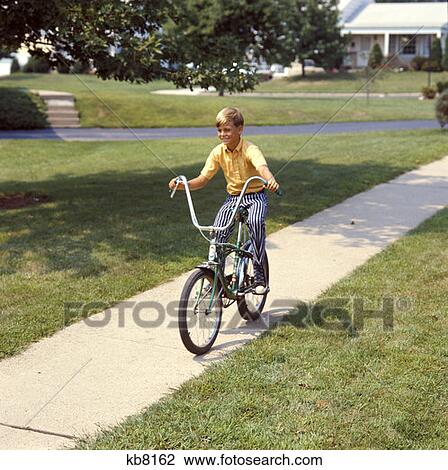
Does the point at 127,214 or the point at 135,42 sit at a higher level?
the point at 135,42

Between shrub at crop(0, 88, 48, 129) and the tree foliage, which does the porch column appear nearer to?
the tree foliage

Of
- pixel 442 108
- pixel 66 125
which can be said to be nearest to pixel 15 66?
pixel 66 125

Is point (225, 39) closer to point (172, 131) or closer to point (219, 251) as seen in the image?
point (219, 251)

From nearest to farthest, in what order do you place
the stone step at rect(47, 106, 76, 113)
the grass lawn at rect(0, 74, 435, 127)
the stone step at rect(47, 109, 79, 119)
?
the grass lawn at rect(0, 74, 435, 127), the stone step at rect(47, 109, 79, 119), the stone step at rect(47, 106, 76, 113)

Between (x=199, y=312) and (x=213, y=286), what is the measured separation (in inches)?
7.5

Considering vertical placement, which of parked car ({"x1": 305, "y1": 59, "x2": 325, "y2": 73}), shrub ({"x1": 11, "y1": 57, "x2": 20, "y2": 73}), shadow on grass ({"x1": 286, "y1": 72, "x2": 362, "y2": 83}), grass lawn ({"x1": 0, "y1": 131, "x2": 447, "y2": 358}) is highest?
shrub ({"x1": 11, "y1": 57, "x2": 20, "y2": 73})

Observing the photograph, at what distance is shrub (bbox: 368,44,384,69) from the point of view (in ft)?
31.6

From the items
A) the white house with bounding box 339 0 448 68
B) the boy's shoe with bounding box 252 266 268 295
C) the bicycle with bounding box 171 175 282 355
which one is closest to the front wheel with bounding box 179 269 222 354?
the bicycle with bounding box 171 175 282 355

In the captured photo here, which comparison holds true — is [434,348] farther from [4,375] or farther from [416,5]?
[416,5]

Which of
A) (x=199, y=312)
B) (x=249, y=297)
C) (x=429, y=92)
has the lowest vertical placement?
(x=249, y=297)

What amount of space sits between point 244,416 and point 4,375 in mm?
1571

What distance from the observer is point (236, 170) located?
534cm

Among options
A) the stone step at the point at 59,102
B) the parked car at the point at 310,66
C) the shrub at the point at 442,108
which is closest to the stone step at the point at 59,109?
the stone step at the point at 59,102

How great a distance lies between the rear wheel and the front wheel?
0.35m
